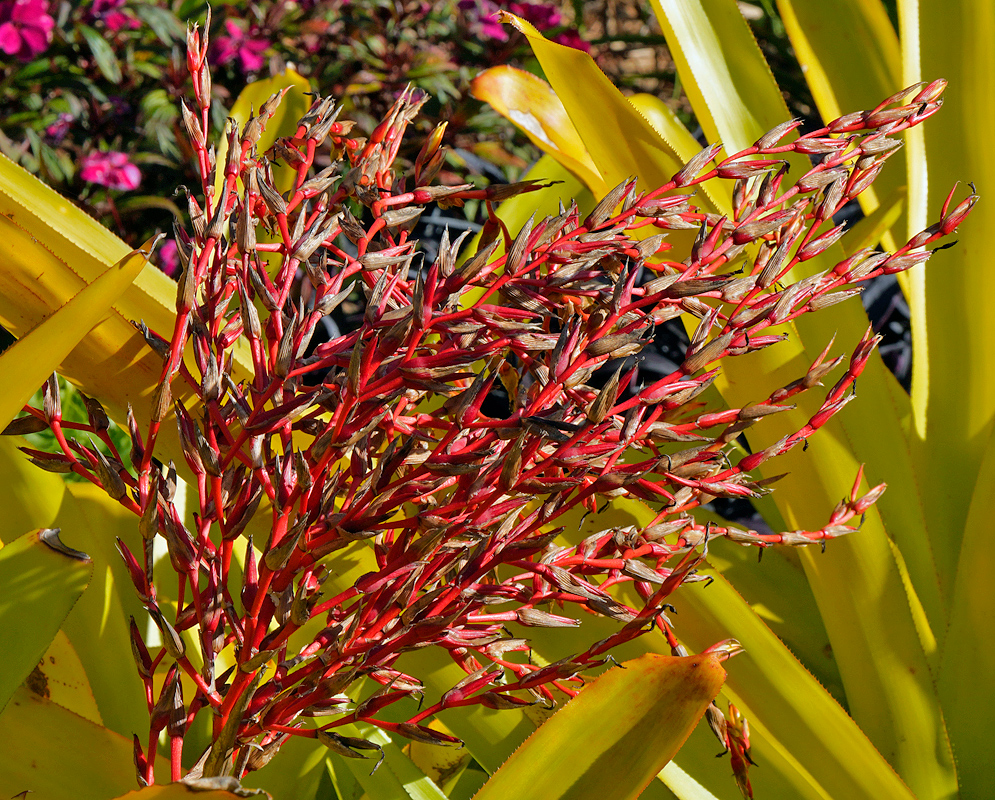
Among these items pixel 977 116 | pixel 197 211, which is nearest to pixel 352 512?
pixel 197 211

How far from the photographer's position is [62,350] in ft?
1.03

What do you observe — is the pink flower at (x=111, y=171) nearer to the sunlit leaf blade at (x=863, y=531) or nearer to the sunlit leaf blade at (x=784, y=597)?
the sunlit leaf blade at (x=863, y=531)

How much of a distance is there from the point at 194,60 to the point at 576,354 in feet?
0.80

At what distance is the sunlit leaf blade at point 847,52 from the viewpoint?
777 millimetres

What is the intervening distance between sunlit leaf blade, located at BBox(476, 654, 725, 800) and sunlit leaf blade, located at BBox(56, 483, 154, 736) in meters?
0.35

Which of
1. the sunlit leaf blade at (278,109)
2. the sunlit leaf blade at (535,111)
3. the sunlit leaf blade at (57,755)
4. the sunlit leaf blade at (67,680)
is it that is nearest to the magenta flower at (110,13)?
the sunlit leaf blade at (278,109)

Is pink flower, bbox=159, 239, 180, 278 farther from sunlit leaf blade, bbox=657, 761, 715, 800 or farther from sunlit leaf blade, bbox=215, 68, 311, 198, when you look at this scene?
sunlit leaf blade, bbox=657, 761, 715, 800

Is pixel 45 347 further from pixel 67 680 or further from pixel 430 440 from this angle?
pixel 67 680

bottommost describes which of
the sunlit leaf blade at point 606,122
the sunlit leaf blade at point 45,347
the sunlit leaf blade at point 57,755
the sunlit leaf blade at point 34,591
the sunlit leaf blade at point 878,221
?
the sunlit leaf blade at point 57,755

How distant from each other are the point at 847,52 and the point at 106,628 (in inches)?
33.1

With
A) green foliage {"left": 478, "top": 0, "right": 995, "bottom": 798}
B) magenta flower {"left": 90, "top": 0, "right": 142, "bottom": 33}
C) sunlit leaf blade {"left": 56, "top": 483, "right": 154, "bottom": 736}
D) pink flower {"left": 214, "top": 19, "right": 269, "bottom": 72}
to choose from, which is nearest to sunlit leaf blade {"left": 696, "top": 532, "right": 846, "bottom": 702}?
green foliage {"left": 478, "top": 0, "right": 995, "bottom": 798}

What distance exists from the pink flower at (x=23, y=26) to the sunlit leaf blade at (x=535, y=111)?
131 centimetres

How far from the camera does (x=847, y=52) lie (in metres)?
0.78

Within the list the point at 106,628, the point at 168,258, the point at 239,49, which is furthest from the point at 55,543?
the point at 239,49
